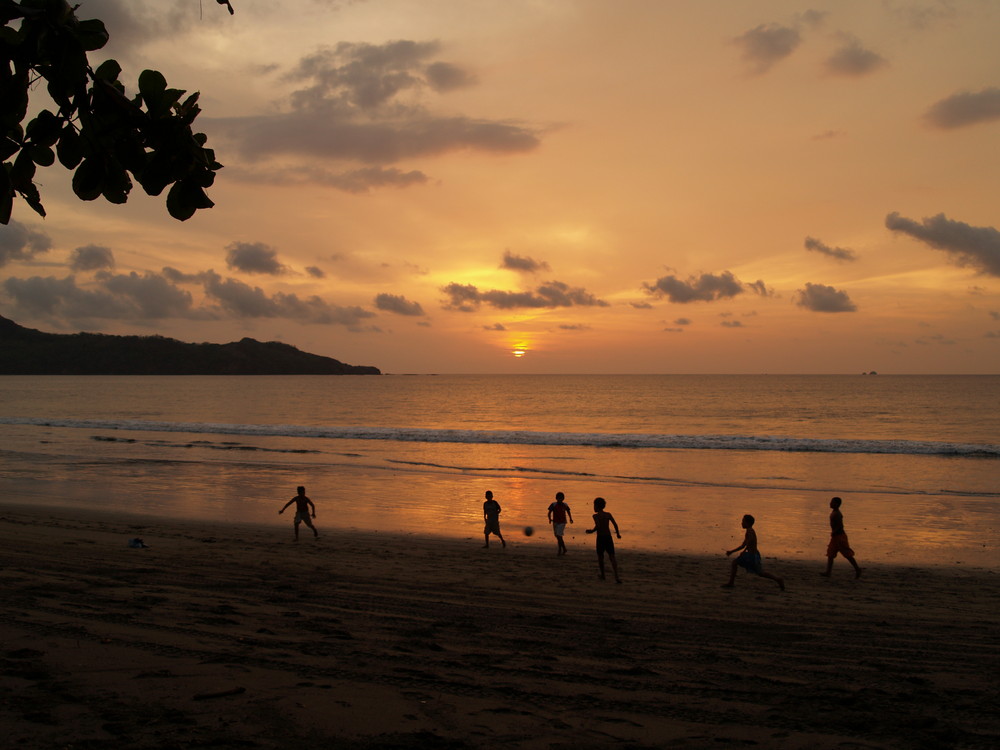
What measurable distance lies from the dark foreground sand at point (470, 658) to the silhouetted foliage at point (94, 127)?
12.1 ft

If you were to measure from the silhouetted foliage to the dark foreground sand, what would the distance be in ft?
12.1

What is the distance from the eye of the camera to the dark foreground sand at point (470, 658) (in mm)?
5211

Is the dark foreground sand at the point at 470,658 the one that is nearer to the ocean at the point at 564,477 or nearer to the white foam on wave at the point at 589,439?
the ocean at the point at 564,477

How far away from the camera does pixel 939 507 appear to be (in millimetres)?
22328

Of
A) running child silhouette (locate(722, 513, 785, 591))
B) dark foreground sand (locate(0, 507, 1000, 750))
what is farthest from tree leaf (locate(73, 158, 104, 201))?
running child silhouette (locate(722, 513, 785, 591))

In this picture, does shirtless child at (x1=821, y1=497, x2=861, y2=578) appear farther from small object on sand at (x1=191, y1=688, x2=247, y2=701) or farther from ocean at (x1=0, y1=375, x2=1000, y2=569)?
small object on sand at (x1=191, y1=688, x2=247, y2=701)

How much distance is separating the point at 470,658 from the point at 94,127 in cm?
547

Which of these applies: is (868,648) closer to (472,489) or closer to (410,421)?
(472,489)

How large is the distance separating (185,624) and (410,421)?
62.3m

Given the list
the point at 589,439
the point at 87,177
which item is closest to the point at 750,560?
the point at 87,177

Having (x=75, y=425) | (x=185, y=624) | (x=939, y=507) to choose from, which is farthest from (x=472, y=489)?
(x=75, y=425)

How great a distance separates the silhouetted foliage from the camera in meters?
2.80

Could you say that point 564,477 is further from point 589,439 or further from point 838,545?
point 838,545

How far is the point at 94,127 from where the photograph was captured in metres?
2.98
